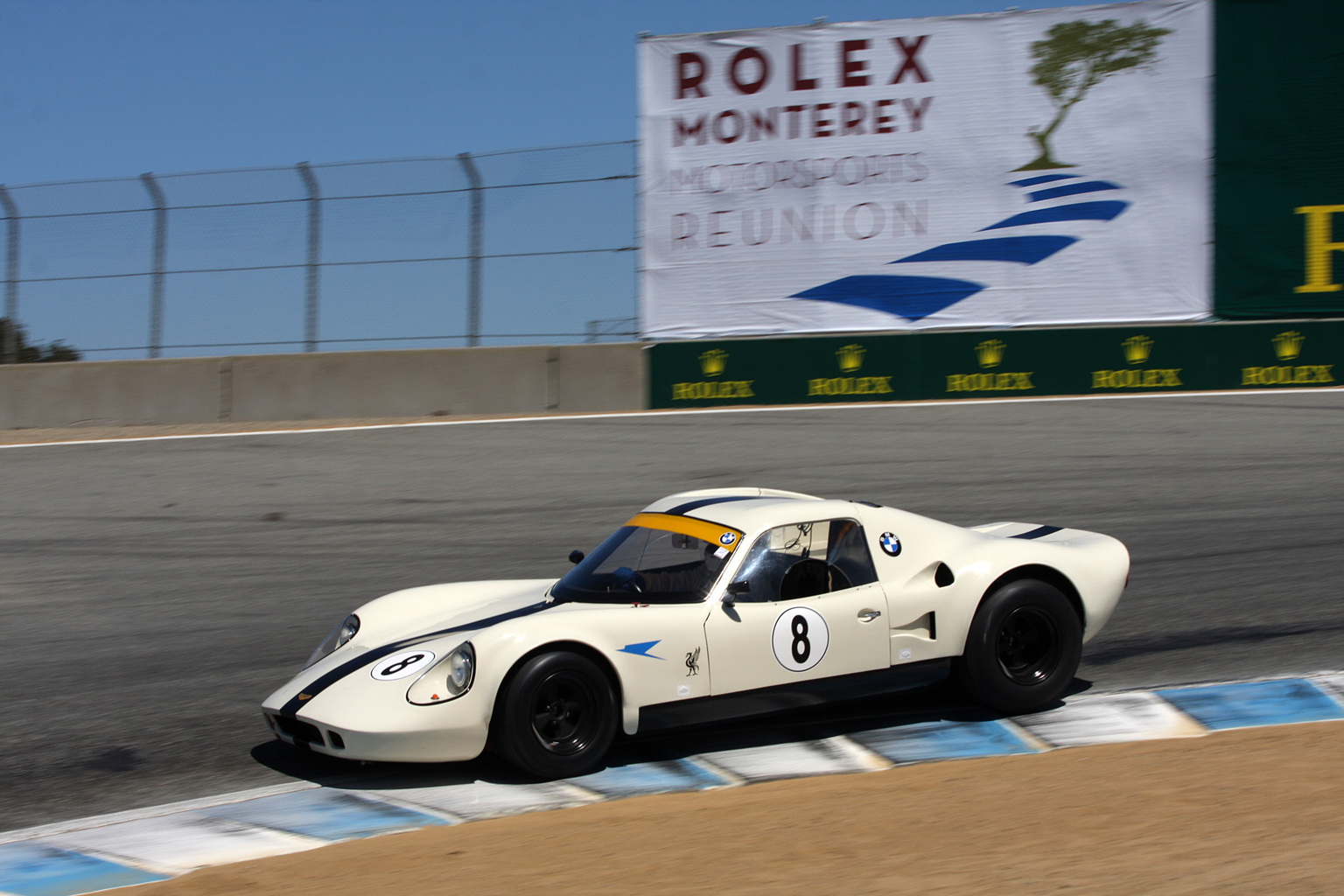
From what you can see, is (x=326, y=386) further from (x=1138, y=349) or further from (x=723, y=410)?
(x=1138, y=349)

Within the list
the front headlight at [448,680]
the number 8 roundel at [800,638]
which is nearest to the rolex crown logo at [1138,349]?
the number 8 roundel at [800,638]

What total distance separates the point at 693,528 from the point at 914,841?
82.1 inches

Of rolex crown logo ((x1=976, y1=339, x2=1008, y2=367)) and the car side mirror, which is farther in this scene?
rolex crown logo ((x1=976, y1=339, x2=1008, y2=367))

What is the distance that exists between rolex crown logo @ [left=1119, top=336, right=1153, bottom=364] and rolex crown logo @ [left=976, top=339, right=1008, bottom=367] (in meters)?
1.38

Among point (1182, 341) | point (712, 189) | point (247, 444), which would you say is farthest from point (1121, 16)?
point (247, 444)

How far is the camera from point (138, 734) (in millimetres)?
5996

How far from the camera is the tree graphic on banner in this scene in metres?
15.1

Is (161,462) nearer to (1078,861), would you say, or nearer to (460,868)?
(460,868)

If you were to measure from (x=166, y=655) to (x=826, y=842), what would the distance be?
4833 mm

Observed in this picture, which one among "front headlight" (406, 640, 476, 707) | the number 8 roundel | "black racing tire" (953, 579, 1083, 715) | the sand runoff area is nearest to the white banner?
"black racing tire" (953, 579, 1083, 715)

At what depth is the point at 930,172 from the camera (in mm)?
15477

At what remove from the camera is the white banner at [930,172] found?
49.0 ft

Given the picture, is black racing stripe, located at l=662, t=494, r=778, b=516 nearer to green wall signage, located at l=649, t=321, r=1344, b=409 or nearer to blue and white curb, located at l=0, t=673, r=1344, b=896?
blue and white curb, located at l=0, t=673, r=1344, b=896

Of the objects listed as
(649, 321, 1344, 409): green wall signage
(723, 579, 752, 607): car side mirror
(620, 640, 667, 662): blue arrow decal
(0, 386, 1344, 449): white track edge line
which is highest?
(649, 321, 1344, 409): green wall signage
